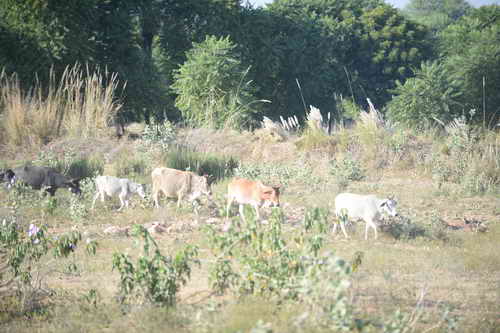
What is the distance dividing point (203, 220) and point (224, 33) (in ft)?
74.2

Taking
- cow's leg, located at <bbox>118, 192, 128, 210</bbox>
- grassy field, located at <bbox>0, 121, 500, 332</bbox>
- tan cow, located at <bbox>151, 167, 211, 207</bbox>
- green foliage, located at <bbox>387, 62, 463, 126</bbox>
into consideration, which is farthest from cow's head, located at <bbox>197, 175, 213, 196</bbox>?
green foliage, located at <bbox>387, 62, 463, 126</bbox>

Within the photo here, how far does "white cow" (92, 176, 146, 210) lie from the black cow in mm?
732

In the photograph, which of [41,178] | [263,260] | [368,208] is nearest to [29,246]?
[263,260]

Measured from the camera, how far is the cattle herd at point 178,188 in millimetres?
9109

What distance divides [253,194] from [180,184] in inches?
70.5

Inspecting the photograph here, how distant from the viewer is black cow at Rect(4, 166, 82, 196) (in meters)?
11.0

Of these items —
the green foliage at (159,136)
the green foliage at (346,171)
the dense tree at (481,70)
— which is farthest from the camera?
the dense tree at (481,70)

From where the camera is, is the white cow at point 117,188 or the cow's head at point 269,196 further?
the white cow at point 117,188

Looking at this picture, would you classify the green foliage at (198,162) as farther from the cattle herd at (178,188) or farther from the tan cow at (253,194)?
the tan cow at (253,194)

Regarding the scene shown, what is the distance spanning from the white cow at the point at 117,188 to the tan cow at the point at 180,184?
13.1 inches

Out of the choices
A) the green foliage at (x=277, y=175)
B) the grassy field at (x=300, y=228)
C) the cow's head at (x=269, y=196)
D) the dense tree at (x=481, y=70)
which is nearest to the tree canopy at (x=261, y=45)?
the dense tree at (x=481, y=70)

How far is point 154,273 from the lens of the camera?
5598 mm

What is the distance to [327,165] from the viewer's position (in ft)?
49.6

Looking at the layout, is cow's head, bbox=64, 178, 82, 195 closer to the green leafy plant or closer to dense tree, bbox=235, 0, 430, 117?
the green leafy plant
